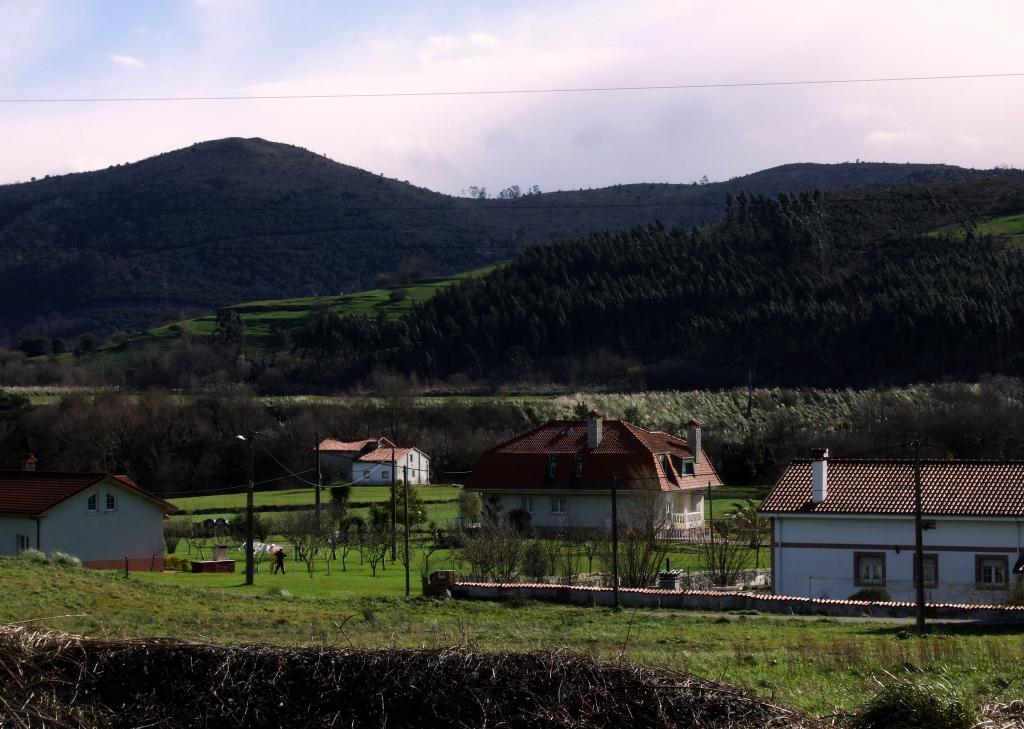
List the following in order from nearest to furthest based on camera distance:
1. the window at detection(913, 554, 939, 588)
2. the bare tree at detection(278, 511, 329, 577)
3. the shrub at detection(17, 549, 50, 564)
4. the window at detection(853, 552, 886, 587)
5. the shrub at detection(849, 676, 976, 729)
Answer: the shrub at detection(849, 676, 976, 729) → the shrub at detection(17, 549, 50, 564) → the window at detection(913, 554, 939, 588) → the window at detection(853, 552, 886, 587) → the bare tree at detection(278, 511, 329, 577)

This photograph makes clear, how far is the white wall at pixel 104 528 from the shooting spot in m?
40.8

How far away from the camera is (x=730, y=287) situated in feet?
369

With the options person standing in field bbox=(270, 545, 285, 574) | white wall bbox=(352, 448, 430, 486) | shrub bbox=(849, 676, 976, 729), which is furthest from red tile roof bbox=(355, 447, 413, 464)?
shrub bbox=(849, 676, 976, 729)

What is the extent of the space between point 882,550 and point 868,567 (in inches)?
22.3

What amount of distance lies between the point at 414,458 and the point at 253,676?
6504cm

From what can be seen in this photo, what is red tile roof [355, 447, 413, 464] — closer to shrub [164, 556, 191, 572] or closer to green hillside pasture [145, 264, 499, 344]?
shrub [164, 556, 191, 572]

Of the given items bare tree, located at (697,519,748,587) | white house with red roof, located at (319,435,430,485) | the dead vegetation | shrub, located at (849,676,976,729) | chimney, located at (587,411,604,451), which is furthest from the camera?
white house with red roof, located at (319,435,430,485)

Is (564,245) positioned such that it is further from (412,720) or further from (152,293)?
(412,720)

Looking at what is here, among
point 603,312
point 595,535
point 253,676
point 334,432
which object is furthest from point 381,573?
point 603,312

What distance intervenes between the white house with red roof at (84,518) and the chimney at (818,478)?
18.3m

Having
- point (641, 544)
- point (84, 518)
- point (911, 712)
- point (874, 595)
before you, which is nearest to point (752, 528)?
point (641, 544)

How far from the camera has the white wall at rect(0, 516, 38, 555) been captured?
40750mm

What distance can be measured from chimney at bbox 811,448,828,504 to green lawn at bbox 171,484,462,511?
27282 millimetres

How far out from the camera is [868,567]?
35250 mm
